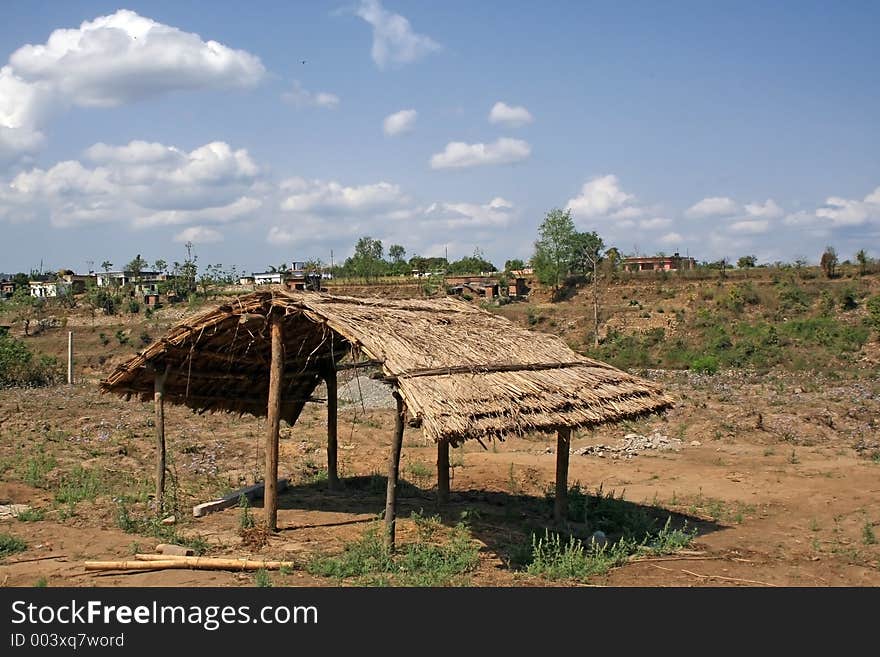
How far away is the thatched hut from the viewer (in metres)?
7.82

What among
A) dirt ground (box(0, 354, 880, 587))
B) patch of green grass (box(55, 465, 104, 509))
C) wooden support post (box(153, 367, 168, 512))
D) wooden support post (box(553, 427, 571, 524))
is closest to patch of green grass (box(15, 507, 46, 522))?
dirt ground (box(0, 354, 880, 587))

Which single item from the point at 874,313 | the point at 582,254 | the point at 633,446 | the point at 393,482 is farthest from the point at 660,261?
the point at 393,482

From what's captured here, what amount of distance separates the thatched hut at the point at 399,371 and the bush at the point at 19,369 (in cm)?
1658

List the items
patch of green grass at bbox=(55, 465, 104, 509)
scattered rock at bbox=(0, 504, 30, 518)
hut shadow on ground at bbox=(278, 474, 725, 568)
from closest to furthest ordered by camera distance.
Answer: hut shadow on ground at bbox=(278, 474, 725, 568) < scattered rock at bbox=(0, 504, 30, 518) < patch of green grass at bbox=(55, 465, 104, 509)

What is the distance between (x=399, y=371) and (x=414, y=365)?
12.7 inches

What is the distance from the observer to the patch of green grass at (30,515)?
9430 millimetres

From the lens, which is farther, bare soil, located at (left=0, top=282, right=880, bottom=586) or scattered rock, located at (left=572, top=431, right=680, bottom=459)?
scattered rock, located at (left=572, top=431, right=680, bottom=459)

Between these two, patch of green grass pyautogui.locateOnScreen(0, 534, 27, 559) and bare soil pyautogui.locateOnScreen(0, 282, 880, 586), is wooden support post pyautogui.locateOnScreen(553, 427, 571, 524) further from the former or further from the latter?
patch of green grass pyautogui.locateOnScreen(0, 534, 27, 559)

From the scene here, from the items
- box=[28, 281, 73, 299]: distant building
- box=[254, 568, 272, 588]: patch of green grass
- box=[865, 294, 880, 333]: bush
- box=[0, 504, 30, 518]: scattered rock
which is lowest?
box=[0, 504, 30, 518]: scattered rock

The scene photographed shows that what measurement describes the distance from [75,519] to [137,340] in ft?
106

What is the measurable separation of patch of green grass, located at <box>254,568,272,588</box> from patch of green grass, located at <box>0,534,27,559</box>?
279 centimetres

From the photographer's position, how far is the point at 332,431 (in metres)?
11.5

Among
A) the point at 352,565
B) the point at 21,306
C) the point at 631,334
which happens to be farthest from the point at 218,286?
the point at 352,565
